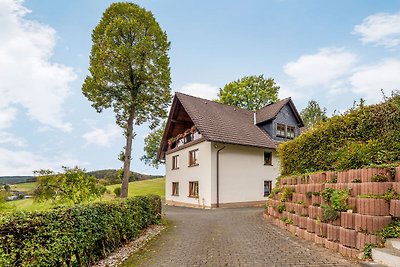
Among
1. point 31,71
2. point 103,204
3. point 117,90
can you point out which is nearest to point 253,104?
point 117,90

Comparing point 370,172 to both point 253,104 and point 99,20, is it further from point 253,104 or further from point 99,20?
point 253,104

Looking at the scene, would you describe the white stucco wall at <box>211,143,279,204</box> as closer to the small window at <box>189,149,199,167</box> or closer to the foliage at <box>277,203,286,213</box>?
the small window at <box>189,149,199,167</box>

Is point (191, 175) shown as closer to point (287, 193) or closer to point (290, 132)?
point (290, 132)

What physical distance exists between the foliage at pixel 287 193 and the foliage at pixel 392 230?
178 inches

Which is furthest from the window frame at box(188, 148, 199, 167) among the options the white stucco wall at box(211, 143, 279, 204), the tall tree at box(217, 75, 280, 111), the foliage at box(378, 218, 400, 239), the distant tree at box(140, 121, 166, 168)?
the distant tree at box(140, 121, 166, 168)

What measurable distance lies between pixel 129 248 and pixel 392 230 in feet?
20.1

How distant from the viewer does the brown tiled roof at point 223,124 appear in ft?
66.9

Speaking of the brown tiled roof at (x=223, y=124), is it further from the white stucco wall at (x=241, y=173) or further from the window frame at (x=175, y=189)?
the window frame at (x=175, y=189)

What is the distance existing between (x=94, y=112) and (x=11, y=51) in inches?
466

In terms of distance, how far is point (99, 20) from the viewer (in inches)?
863

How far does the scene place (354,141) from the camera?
8320 mm

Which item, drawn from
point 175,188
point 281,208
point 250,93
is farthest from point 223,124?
point 250,93

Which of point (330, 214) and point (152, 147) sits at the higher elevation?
point (152, 147)

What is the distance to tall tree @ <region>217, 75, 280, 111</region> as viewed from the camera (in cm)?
3816
